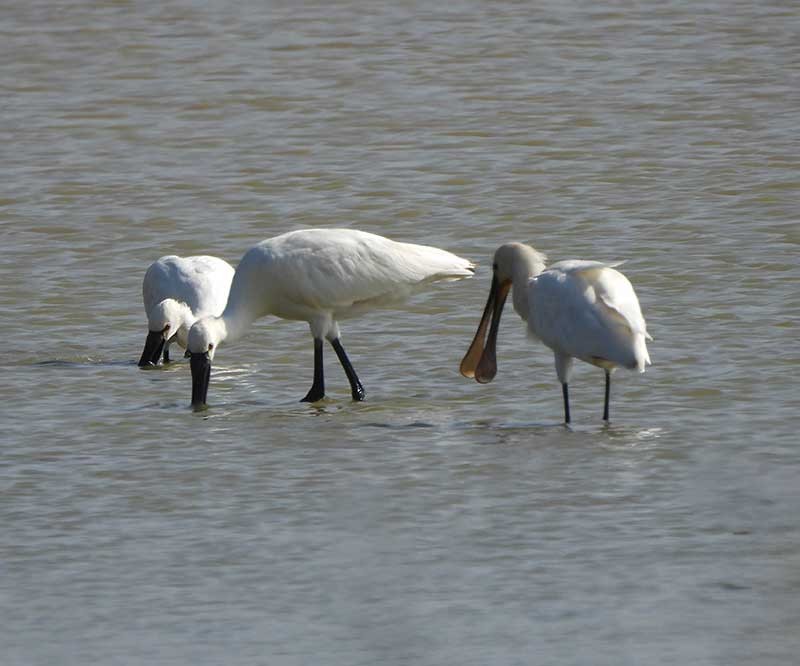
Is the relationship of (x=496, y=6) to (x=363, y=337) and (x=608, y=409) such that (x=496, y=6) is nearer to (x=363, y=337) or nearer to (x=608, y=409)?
(x=363, y=337)

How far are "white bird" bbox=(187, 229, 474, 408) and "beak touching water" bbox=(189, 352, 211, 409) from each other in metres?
0.03

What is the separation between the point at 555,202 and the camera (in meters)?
13.8

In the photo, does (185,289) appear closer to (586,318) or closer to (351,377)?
(351,377)

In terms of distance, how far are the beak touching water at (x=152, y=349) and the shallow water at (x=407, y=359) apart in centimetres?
9

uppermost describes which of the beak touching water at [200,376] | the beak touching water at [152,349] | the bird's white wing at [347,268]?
the bird's white wing at [347,268]

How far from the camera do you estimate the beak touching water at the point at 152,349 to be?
1061 cm

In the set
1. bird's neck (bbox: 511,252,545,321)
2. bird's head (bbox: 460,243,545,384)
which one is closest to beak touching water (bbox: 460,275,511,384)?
bird's head (bbox: 460,243,545,384)

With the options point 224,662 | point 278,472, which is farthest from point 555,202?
point 224,662

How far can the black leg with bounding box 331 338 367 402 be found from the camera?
969cm

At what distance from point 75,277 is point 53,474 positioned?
13.8 feet

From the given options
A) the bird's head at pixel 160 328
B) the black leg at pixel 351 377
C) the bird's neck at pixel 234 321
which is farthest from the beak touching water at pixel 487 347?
the bird's head at pixel 160 328

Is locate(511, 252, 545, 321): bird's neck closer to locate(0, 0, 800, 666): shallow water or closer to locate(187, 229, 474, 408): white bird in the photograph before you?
locate(0, 0, 800, 666): shallow water

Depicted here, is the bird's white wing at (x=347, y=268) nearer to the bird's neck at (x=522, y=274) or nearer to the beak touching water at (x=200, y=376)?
the beak touching water at (x=200, y=376)

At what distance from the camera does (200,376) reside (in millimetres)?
9703
